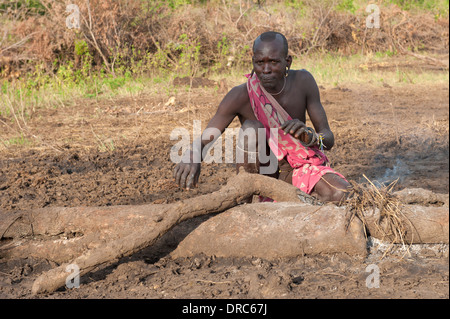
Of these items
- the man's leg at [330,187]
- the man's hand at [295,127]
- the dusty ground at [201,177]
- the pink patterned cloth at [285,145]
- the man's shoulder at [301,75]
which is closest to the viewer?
the dusty ground at [201,177]

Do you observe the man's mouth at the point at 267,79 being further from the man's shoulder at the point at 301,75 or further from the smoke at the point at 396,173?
the smoke at the point at 396,173

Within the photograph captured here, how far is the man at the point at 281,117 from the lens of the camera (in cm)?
307

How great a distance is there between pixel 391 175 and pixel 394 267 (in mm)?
1944

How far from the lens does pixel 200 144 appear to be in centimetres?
318

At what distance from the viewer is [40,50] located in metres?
8.08

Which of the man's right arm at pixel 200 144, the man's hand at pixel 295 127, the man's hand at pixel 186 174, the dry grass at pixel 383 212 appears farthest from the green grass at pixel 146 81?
the dry grass at pixel 383 212

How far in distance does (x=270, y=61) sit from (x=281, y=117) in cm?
34

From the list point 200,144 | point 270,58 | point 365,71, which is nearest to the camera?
point 270,58

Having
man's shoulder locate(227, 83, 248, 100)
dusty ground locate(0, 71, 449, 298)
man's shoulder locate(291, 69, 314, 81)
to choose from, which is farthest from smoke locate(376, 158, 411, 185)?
man's shoulder locate(227, 83, 248, 100)

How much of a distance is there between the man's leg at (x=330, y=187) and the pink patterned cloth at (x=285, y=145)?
0.03 m

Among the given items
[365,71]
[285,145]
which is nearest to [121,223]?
[285,145]

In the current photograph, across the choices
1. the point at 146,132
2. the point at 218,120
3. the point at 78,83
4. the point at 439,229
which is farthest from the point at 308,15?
the point at 439,229

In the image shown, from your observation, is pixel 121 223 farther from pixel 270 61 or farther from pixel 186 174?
pixel 270 61
